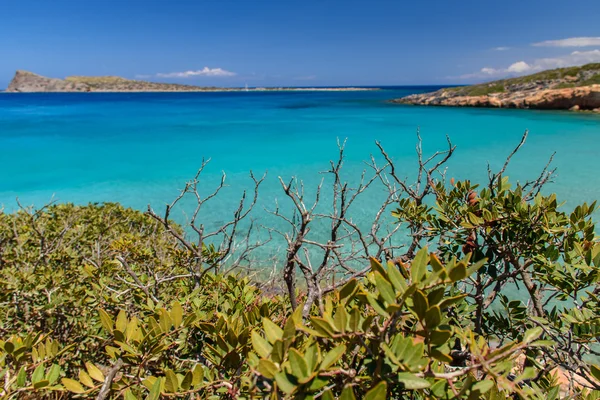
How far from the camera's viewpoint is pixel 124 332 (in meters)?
1.32

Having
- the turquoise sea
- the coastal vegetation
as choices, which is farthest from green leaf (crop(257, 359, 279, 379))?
the turquoise sea

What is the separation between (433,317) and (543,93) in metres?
50.8

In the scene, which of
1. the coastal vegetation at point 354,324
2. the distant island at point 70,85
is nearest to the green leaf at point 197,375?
the coastal vegetation at point 354,324

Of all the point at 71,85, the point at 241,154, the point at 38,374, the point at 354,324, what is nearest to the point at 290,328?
the point at 354,324

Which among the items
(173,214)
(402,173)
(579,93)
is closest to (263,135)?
(402,173)

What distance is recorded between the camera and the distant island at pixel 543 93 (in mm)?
37709

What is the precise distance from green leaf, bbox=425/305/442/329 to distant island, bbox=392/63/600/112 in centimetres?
4697

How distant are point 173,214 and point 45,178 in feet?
30.8

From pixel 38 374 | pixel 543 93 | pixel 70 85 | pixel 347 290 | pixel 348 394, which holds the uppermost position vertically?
pixel 70 85

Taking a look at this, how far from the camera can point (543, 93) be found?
1622 inches

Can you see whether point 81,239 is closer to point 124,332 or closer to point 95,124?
point 124,332

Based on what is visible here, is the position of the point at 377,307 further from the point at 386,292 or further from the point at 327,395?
the point at 327,395

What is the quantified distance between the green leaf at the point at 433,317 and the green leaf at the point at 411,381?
129 mm

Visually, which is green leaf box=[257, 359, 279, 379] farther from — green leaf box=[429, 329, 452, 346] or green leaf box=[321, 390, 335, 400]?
green leaf box=[429, 329, 452, 346]
